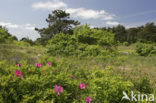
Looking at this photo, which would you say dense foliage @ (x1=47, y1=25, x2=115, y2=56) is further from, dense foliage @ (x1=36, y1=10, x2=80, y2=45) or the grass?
dense foliage @ (x1=36, y1=10, x2=80, y2=45)

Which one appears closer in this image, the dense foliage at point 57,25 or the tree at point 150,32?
the dense foliage at point 57,25

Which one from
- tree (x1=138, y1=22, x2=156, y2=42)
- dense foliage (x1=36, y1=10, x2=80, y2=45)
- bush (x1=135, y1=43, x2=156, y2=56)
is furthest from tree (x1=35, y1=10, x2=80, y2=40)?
tree (x1=138, y1=22, x2=156, y2=42)

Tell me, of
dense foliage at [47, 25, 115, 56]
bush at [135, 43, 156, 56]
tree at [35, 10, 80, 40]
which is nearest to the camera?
dense foliage at [47, 25, 115, 56]

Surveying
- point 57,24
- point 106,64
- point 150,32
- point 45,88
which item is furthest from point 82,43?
point 150,32

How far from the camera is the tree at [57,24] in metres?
28.2

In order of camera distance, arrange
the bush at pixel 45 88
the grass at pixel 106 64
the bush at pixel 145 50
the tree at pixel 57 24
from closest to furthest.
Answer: the bush at pixel 45 88 → the grass at pixel 106 64 → the bush at pixel 145 50 → the tree at pixel 57 24

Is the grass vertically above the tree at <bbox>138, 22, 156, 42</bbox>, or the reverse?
the tree at <bbox>138, 22, 156, 42</bbox>

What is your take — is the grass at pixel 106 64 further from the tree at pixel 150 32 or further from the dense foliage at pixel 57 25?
the tree at pixel 150 32

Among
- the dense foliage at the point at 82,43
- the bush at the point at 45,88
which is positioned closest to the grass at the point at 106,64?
the dense foliage at the point at 82,43

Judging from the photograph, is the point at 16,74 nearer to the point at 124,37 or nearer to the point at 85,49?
the point at 85,49

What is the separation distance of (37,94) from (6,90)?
19.8 inches

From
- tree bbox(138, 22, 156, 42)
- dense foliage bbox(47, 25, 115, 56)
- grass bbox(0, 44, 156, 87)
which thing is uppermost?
tree bbox(138, 22, 156, 42)

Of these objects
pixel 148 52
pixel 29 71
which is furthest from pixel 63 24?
pixel 29 71

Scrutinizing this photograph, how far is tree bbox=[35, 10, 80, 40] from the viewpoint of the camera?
28.2 m
